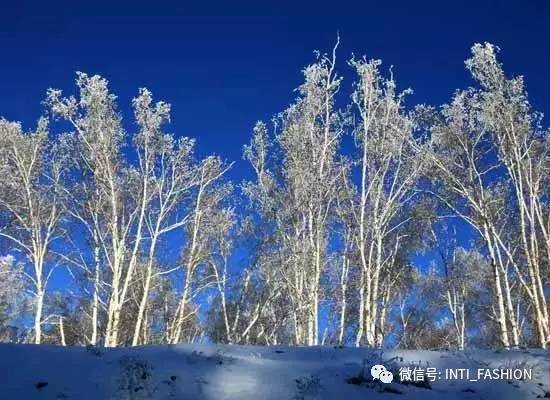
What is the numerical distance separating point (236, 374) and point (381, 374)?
1835 millimetres

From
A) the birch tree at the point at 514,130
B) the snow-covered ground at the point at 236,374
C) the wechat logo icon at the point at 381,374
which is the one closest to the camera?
the snow-covered ground at the point at 236,374

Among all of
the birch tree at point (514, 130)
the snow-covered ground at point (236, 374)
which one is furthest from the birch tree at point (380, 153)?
the snow-covered ground at point (236, 374)

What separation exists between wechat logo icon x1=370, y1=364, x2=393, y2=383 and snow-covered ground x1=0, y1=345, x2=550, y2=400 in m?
0.08

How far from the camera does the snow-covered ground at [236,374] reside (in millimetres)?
5840

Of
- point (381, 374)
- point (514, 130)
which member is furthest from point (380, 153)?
point (381, 374)

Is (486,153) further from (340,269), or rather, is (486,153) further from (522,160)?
(340,269)

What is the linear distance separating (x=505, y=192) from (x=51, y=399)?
1922cm

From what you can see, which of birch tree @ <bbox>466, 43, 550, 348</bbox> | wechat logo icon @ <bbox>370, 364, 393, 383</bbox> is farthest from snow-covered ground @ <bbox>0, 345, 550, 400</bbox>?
birch tree @ <bbox>466, 43, 550, 348</bbox>

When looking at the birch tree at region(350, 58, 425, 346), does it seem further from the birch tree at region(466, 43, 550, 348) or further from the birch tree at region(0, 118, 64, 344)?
the birch tree at region(0, 118, 64, 344)

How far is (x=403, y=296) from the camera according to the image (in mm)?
31109

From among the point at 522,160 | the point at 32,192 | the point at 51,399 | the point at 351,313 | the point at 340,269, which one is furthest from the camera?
the point at 351,313

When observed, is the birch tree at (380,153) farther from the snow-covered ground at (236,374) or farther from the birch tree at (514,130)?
→ the snow-covered ground at (236,374)

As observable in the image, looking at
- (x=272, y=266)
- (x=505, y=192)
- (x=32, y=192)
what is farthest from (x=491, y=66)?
(x=32, y=192)

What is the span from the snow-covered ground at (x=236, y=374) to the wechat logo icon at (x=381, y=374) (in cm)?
8
